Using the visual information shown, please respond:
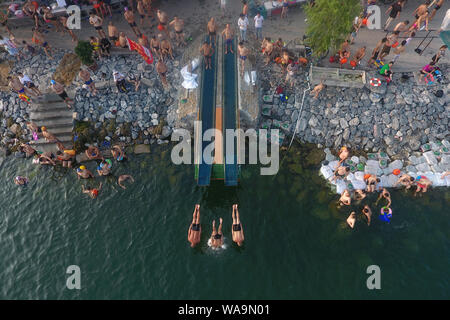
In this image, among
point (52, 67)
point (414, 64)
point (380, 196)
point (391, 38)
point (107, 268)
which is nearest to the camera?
point (107, 268)

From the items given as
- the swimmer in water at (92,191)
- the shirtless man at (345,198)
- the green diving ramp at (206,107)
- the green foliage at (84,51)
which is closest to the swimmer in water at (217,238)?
the green diving ramp at (206,107)

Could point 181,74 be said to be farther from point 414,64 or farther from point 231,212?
point 414,64

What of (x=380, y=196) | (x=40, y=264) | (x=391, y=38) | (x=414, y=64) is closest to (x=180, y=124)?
(x=40, y=264)

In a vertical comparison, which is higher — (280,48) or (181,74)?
(280,48)

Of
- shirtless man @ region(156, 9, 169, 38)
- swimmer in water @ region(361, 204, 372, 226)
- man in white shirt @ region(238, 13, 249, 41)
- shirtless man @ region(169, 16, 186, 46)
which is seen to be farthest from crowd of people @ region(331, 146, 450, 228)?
→ shirtless man @ region(156, 9, 169, 38)

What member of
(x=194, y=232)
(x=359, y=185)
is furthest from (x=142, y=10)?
(x=359, y=185)

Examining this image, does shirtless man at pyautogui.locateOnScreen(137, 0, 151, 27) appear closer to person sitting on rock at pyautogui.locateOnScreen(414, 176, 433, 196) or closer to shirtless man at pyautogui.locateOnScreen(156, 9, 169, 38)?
shirtless man at pyautogui.locateOnScreen(156, 9, 169, 38)
